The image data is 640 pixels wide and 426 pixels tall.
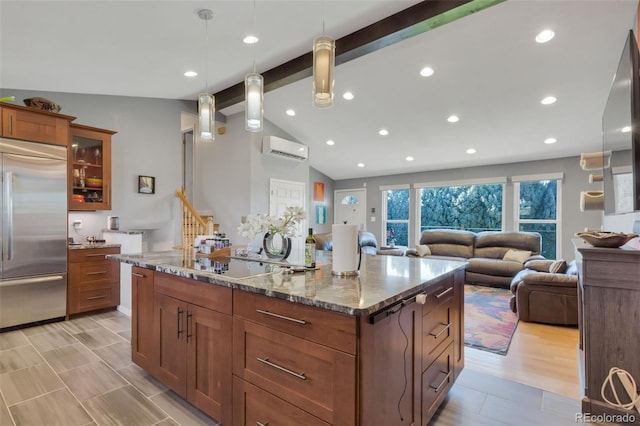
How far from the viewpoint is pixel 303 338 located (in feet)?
4.25

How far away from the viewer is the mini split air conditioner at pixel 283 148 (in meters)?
6.05

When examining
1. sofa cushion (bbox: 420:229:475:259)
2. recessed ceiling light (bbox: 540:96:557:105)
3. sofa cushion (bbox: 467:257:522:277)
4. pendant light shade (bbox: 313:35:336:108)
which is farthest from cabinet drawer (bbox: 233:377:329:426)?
sofa cushion (bbox: 420:229:475:259)

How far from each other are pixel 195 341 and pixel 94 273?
297cm

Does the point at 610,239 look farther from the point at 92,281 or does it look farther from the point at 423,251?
the point at 92,281

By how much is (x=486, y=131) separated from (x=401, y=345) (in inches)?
201

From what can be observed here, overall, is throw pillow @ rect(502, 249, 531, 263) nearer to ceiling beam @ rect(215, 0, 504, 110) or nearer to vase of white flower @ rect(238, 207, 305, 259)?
ceiling beam @ rect(215, 0, 504, 110)

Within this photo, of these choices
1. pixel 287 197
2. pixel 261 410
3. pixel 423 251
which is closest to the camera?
pixel 261 410

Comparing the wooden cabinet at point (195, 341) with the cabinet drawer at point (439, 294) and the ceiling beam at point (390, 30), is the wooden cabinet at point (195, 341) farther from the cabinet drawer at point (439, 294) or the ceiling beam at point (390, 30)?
the ceiling beam at point (390, 30)

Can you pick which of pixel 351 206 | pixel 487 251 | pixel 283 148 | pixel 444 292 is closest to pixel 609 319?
pixel 444 292

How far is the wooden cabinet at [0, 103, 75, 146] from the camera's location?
10.8 ft

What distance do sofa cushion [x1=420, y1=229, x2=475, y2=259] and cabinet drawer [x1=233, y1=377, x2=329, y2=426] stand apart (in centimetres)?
584

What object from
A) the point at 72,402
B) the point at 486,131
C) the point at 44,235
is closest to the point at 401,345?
the point at 72,402

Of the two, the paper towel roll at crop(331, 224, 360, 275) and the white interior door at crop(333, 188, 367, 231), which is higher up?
the white interior door at crop(333, 188, 367, 231)

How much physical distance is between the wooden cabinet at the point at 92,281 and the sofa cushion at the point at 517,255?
20.9ft
